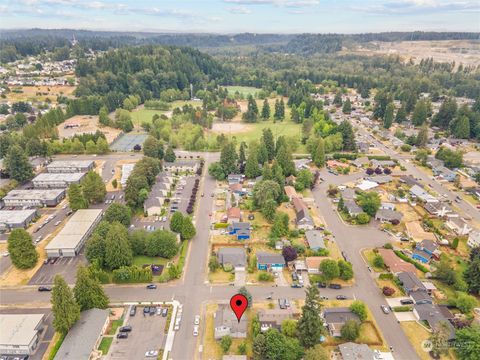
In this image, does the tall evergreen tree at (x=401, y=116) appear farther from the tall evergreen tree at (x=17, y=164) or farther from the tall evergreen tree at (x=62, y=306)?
the tall evergreen tree at (x=62, y=306)

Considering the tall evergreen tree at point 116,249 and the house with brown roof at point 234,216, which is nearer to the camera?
the tall evergreen tree at point 116,249

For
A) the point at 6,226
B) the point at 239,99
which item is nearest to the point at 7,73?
the point at 239,99

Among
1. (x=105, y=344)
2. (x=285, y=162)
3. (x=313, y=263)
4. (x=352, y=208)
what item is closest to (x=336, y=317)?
(x=313, y=263)

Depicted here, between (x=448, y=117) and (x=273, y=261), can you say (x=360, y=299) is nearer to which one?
(x=273, y=261)

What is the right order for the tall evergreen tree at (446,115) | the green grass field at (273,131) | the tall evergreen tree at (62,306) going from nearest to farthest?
the tall evergreen tree at (62,306) → the green grass field at (273,131) → the tall evergreen tree at (446,115)

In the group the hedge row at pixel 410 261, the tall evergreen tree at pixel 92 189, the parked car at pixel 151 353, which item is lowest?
the parked car at pixel 151 353

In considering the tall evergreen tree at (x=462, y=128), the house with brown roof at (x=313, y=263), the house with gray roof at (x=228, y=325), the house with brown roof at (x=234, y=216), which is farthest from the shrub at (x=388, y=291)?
the tall evergreen tree at (x=462, y=128)

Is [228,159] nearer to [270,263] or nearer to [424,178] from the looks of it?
[270,263]
